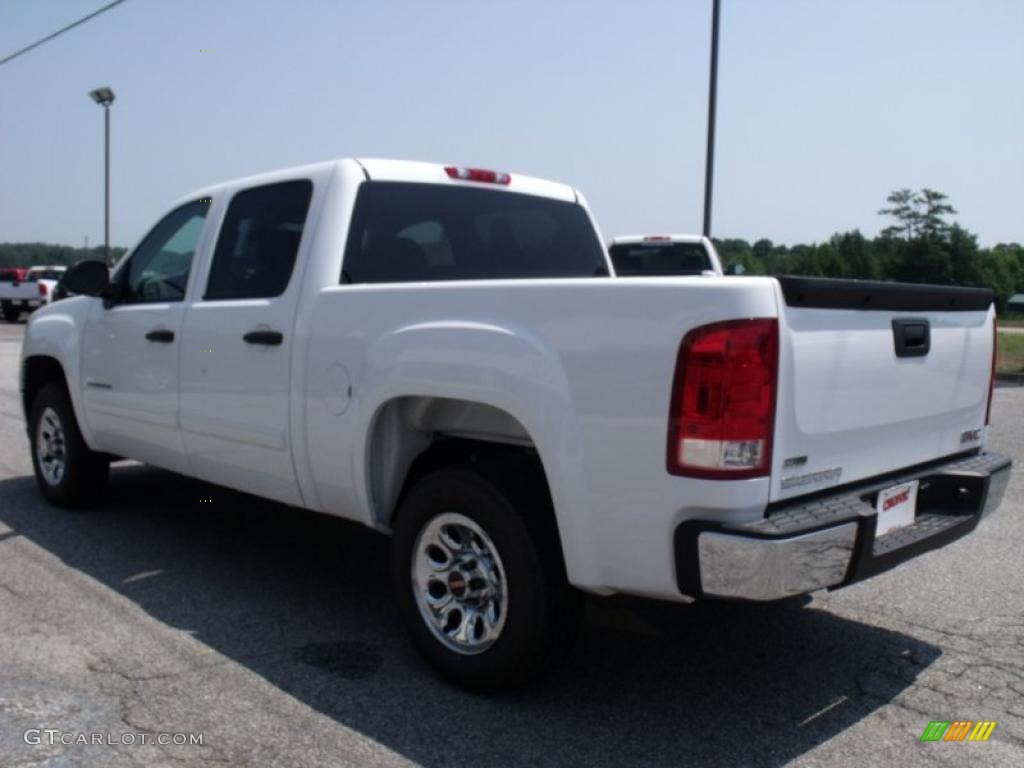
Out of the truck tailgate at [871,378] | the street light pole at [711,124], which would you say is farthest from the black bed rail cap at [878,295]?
the street light pole at [711,124]

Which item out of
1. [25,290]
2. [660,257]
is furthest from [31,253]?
[660,257]

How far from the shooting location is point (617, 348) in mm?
3027

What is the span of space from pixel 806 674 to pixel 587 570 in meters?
1.19

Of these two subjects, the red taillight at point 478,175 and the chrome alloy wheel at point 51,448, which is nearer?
the red taillight at point 478,175

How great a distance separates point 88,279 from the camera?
222 inches

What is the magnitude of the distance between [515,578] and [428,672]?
0.71 m

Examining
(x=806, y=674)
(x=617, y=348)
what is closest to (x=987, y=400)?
(x=806, y=674)

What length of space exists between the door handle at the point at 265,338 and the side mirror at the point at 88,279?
5.57ft

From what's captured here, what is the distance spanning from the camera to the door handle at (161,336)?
16.4 ft

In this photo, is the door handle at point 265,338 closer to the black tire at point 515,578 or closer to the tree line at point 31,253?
the black tire at point 515,578

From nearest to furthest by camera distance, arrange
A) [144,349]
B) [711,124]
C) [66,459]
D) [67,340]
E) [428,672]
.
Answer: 1. [428,672]
2. [144,349]
3. [67,340]
4. [66,459]
5. [711,124]

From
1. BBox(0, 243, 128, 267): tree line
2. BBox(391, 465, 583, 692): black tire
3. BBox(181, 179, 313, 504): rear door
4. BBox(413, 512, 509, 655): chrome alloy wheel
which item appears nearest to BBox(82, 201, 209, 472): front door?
BBox(181, 179, 313, 504): rear door

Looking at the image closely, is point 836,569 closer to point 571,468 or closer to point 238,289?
point 571,468

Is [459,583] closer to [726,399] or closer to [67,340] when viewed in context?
[726,399]
